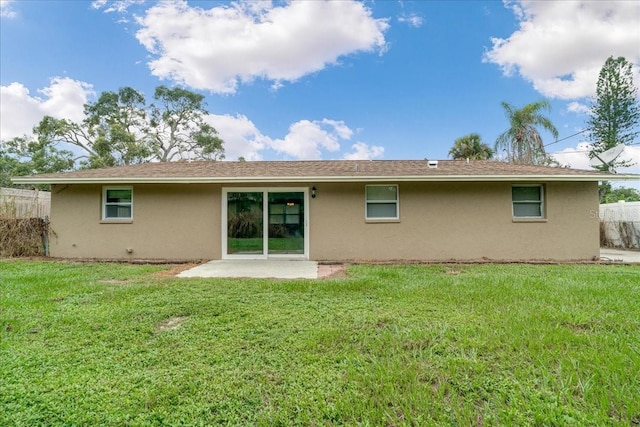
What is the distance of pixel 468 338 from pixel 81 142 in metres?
35.6

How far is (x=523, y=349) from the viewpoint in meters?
3.33

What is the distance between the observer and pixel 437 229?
10148 millimetres

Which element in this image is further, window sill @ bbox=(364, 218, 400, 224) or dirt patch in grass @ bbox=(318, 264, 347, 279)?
window sill @ bbox=(364, 218, 400, 224)

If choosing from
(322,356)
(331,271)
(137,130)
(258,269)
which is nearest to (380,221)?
(331,271)

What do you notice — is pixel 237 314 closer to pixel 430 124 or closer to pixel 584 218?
pixel 584 218

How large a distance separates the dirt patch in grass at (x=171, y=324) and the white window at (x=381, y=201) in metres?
6.71

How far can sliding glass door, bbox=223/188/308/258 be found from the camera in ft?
33.7

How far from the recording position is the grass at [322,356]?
2.47 meters

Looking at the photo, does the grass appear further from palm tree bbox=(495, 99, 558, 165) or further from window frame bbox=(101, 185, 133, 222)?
palm tree bbox=(495, 99, 558, 165)

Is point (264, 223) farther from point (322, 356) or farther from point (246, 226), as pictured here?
point (322, 356)

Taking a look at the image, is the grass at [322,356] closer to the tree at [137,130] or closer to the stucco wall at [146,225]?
the stucco wall at [146,225]

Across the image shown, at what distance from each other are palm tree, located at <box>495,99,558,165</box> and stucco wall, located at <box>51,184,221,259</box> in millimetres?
18530

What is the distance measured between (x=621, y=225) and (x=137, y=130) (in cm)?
3621

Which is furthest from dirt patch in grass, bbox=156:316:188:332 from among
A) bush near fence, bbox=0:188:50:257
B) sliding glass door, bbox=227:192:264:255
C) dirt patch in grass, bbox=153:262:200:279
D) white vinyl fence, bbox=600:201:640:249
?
white vinyl fence, bbox=600:201:640:249
